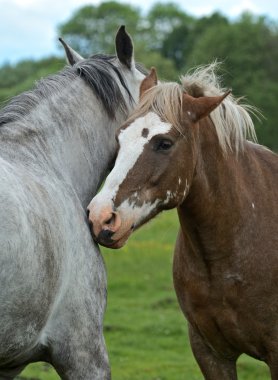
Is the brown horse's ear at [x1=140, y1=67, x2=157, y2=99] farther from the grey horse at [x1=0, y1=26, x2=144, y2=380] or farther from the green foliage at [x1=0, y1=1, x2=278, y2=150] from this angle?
the green foliage at [x1=0, y1=1, x2=278, y2=150]

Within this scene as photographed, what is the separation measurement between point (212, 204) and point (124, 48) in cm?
121

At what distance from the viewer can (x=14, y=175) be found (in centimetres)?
444

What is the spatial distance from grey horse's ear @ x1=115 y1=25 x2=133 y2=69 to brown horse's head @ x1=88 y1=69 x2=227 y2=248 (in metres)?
0.42

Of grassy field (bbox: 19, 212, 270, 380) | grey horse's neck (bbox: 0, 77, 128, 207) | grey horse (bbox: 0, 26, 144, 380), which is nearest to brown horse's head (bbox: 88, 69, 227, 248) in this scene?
grey horse (bbox: 0, 26, 144, 380)

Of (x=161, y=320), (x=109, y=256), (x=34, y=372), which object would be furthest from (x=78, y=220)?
(x=109, y=256)

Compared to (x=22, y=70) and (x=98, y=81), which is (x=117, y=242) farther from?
(x=22, y=70)

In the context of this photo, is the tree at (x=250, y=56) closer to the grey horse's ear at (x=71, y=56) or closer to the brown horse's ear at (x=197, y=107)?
the grey horse's ear at (x=71, y=56)

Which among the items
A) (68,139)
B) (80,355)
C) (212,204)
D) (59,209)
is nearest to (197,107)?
(212,204)

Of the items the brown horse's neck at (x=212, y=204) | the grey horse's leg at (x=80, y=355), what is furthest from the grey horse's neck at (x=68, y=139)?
the grey horse's leg at (x=80, y=355)

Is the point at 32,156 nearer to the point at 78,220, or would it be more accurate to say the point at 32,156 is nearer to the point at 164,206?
the point at 78,220

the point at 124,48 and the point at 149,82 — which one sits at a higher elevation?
the point at 124,48

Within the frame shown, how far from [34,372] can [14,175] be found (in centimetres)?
532

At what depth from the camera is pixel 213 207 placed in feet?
18.0

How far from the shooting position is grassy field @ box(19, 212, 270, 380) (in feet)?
30.8
